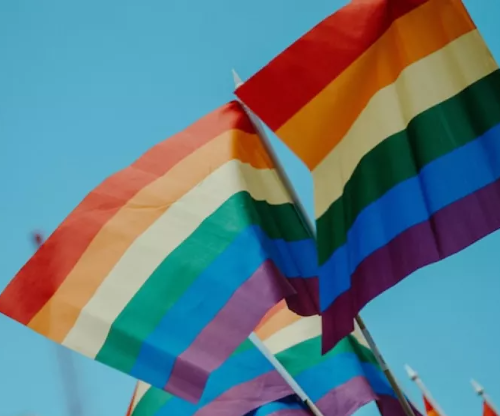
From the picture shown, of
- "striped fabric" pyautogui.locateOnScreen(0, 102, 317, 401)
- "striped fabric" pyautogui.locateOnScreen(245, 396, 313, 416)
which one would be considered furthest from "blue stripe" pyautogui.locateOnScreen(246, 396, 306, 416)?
"striped fabric" pyautogui.locateOnScreen(0, 102, 317, 401)

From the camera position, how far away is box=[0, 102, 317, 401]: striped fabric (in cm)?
416

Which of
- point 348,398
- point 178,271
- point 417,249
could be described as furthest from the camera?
point 348,398

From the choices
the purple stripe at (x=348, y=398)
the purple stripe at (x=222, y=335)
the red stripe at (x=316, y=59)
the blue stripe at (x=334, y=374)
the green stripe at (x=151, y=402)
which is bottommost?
the purple stripe at (x=348, y=398)

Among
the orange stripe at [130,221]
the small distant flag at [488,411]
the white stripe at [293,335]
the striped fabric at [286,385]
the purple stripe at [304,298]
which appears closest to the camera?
the orange stripe at [130,221]

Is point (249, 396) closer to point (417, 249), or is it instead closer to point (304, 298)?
point (304, 298)

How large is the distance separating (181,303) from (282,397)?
2.29 m

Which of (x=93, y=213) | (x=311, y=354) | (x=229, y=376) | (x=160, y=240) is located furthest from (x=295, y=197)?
(x=311, y=354)

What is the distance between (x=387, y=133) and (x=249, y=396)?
278 cm

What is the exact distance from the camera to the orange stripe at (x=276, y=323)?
22.4ft

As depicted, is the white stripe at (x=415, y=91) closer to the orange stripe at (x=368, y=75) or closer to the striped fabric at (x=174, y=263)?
the orange stripe at (x=368, y=75)

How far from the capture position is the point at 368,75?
434 centimetres

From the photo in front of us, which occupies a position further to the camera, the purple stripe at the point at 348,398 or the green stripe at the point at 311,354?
the green stripe at the point at 311,354

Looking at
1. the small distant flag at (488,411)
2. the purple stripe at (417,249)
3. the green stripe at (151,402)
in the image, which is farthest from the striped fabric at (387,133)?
the small distant flag at (488,411)

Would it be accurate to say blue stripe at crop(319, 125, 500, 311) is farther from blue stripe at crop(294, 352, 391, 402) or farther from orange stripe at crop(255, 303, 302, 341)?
orange stripe at crop(255, 303, 302, 341)
